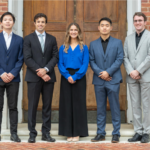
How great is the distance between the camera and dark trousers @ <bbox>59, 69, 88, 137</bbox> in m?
4.47

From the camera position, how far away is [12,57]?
4453 mm

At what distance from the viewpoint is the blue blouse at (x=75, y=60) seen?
4.42m

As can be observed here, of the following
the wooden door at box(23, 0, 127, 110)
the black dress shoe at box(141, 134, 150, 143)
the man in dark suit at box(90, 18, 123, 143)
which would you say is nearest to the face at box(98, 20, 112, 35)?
the man in dark suit at box(90, 18, 123, 143)

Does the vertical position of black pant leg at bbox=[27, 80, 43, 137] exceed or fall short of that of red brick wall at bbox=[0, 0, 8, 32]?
it falls short

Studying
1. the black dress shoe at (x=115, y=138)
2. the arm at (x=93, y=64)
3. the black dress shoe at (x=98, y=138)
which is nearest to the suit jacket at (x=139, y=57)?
the arm at (x=93, y=64)

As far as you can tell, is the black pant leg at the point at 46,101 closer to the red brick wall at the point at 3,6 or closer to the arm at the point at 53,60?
the arm at the point at 53,60

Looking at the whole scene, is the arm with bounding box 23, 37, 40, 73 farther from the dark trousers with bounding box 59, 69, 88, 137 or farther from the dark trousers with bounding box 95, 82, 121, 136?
the dark trousers with bounding box 95, 82, 121, 136

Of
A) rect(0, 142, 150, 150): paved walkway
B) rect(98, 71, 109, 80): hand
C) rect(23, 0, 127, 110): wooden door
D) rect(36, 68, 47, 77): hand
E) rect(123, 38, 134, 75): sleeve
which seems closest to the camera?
rect(0, 142, 150, 150): paved walkway

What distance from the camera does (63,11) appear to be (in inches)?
228

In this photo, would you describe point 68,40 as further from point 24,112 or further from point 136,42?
point 24,112

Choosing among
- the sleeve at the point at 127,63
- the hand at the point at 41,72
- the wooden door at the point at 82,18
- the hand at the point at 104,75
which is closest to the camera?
the hand at the point at 41,72

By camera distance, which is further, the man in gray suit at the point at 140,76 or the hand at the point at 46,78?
the man in gray suit at the point at 140,76

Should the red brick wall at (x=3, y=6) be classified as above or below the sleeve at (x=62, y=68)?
above

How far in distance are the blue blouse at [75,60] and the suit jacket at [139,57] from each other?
722 mm
